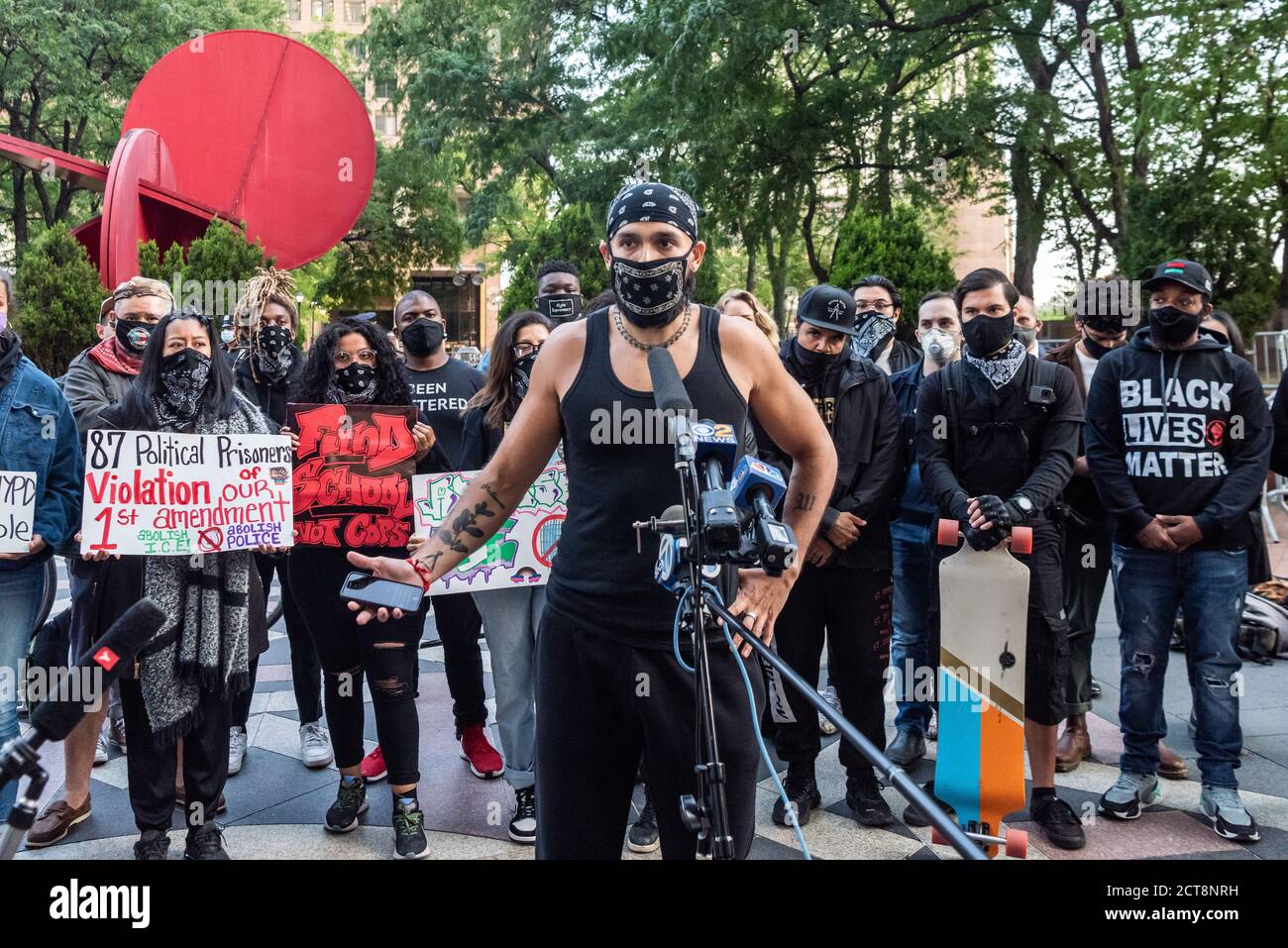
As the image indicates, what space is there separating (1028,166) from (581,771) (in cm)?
1421

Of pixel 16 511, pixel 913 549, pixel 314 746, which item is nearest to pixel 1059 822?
pixel 913 549

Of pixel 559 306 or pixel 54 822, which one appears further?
pixel 559 306

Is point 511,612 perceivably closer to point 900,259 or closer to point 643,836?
point 643,836

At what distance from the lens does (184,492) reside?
13.1 ft

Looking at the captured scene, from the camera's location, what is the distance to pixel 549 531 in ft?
14.9

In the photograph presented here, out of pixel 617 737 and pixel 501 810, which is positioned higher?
pixel 617 737

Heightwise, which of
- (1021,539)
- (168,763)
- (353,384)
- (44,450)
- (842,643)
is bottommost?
(168,763)

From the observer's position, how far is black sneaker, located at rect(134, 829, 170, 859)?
3805mm

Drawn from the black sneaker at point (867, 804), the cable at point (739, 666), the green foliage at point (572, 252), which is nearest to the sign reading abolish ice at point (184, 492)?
the cable at point (739, 666)

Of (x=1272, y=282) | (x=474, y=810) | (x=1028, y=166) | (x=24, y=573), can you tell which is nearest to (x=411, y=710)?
(x=474, y=810)

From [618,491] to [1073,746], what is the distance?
3648 millimetres

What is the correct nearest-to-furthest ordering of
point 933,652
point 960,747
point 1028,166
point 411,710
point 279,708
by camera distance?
point 960,747 < point 411,710 < point 933,652 < point 279,708 < point 1028,166

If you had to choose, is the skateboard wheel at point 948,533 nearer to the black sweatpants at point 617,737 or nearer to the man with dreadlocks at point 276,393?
the black sweatpants at point 617,737
